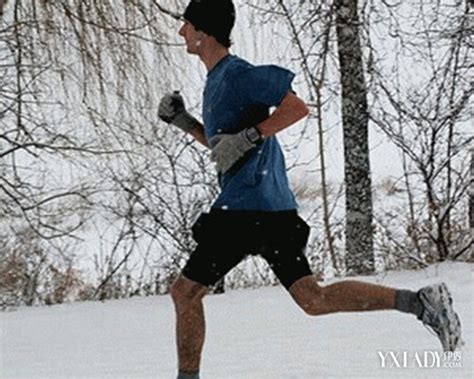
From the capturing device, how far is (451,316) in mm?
2646

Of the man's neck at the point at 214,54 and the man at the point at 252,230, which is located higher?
the man's neck at the point at 214,54

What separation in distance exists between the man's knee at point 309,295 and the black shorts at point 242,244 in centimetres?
2

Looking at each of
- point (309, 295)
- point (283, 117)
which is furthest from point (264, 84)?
point (309, 295)

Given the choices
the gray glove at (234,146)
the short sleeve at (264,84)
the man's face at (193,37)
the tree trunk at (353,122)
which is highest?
the tree trunk at (353,122)

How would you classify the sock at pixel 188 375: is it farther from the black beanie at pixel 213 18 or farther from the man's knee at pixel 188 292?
the black beanie at pixel 213 18

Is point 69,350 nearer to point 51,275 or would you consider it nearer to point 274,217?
point 274,217

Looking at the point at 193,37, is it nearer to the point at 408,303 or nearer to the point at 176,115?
the point at 176,115

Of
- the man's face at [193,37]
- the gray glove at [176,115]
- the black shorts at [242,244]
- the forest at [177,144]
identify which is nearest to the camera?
the black shorts at [242,244]

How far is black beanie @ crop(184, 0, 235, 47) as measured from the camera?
267 cm

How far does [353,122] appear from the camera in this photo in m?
6.61

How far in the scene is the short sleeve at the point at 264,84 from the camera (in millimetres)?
2535

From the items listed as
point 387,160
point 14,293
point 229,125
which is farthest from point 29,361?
point 387,160

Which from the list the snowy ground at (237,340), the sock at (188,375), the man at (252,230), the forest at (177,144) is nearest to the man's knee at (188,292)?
the man at (252,230)

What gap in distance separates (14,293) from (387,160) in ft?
8.87
